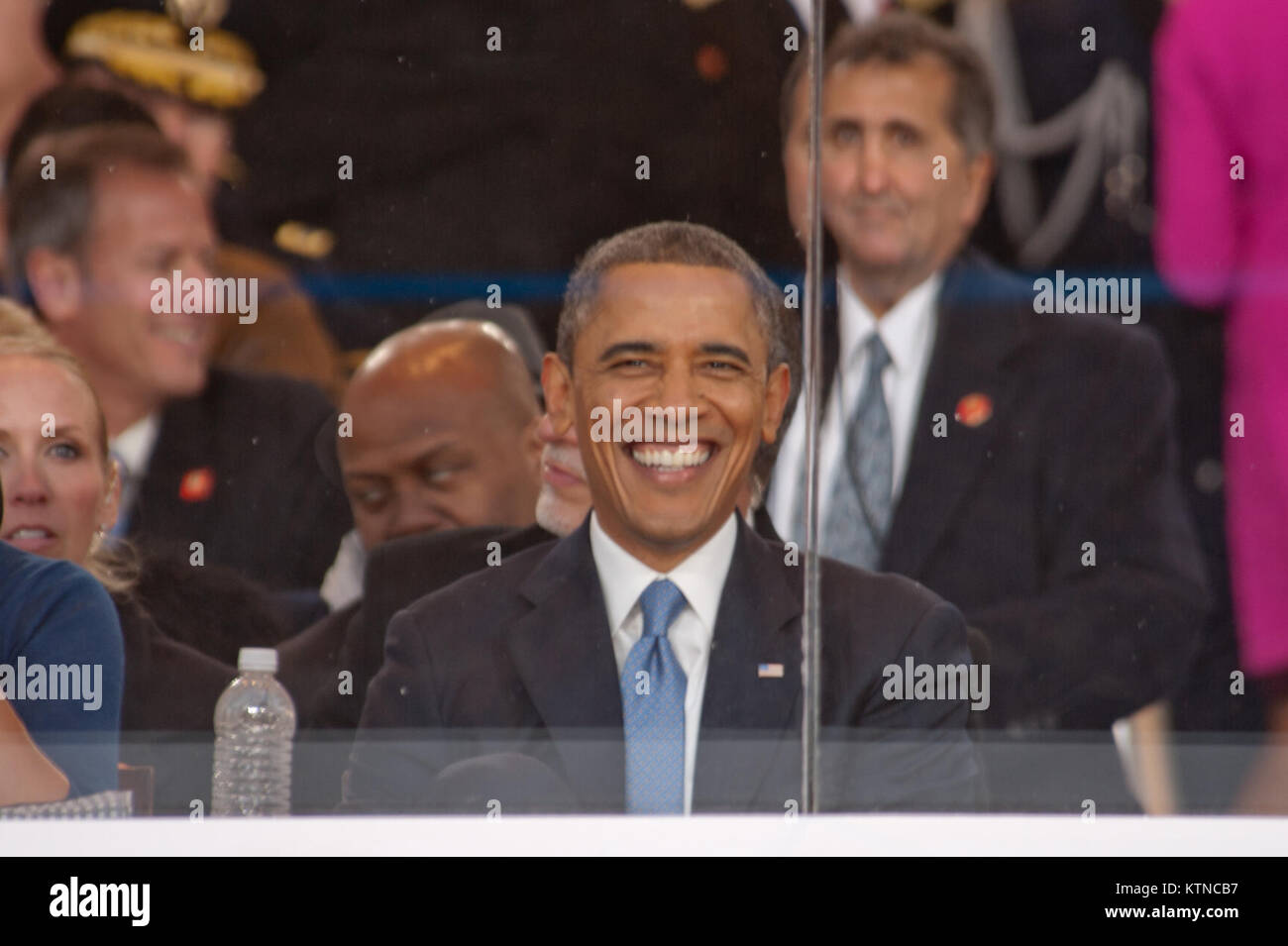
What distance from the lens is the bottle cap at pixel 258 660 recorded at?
6082 mm

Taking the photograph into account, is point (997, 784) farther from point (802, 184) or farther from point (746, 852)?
point (802, 184)

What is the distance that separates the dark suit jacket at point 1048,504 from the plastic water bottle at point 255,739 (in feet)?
5.15

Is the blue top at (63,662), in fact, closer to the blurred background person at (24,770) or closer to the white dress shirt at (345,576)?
the blurred background person at (24,770)

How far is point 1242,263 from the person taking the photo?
6.13 meters

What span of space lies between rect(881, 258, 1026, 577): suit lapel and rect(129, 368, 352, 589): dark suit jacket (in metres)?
1.45

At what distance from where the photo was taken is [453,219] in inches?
239

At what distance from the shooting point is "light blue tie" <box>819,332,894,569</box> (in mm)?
6051

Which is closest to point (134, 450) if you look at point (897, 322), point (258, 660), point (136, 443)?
point (136, 443)

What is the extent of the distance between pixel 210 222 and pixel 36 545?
0.93 metres

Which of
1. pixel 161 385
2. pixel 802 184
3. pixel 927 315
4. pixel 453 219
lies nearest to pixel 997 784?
pixel 927 315

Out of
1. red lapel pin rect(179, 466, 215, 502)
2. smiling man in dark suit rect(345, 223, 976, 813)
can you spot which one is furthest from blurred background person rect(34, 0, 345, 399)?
smiling man in dark suit rect(345, 223, 976, 813)

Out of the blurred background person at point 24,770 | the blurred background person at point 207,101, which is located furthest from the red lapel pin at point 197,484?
the blurred background person at point 24,770

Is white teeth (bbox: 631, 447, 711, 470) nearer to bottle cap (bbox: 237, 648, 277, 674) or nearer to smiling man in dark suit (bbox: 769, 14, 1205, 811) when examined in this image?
smiling man in dark suit (bbox: 769, 14, 1205, 811)
